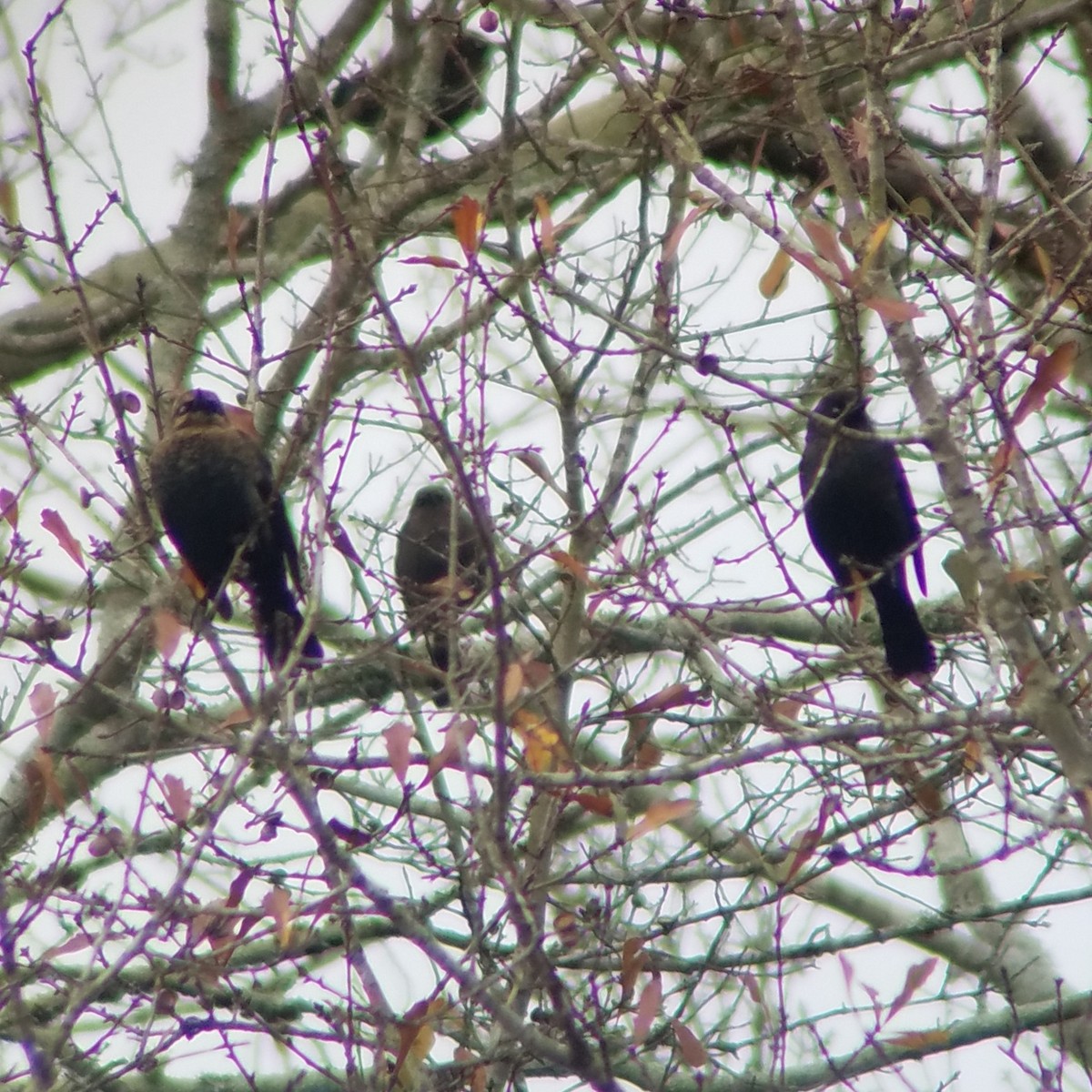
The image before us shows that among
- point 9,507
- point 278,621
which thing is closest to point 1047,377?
point 9,507

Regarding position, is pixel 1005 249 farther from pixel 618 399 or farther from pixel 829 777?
pixel 618 399

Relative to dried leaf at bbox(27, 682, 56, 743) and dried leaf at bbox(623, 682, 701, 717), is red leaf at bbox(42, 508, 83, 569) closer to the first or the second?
dried leaf at bbox(27, 682, 56, 743)

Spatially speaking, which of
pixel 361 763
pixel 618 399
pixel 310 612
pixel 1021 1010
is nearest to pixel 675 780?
pixel 361 763

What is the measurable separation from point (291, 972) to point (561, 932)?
7.10 ft

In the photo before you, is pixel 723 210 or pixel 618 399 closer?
pixel 723 210

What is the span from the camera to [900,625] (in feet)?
15.2

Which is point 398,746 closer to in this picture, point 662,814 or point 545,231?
point 662,814

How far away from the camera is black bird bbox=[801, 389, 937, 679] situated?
4.62 m

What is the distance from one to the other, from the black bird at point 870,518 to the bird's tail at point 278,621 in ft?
5.24

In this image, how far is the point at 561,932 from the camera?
3398 mm

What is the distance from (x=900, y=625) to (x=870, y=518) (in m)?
0.40

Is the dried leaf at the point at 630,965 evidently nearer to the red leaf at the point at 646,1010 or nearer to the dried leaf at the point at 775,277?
the red leaf at the point at 646,1010

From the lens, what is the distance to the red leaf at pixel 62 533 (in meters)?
2.78

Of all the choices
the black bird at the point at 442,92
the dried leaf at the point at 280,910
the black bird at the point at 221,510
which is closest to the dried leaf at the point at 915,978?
the dried leaf at the point at 280,910
